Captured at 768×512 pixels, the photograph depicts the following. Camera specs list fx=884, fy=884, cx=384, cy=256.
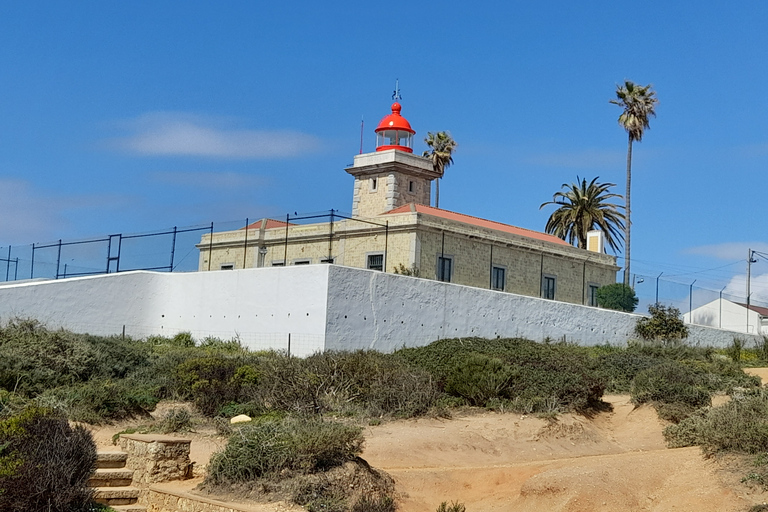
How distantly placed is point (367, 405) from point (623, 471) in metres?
6.60

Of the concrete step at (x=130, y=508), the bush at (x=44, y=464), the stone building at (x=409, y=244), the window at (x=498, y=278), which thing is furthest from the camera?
the window at (x=498, y=278)

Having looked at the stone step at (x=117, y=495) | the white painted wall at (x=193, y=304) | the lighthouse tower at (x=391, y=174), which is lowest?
the stone step at (x=117, y=495)

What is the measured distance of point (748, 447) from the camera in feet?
37.4

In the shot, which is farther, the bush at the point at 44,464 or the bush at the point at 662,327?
the bush at the point at 662,327

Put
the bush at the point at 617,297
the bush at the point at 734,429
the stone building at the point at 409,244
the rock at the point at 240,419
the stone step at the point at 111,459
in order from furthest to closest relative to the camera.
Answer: the bush at the point at 617,297 → the stone building at the point at 409,244 → the rock at the point at 240,419 → the stone step at the point at 111,459 → the bush at the point at 734,429

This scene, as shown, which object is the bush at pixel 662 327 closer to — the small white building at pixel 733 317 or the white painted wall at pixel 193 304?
the small white building at pixel 733 317

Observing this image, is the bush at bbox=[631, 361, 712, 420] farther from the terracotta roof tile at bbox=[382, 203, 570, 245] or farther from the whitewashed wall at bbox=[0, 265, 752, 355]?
the terracotta roof tile at bbox=[382, 203, 570, 245]

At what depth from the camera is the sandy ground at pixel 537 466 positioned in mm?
10914

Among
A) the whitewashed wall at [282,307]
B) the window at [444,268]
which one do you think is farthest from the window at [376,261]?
the whitewashed wall at [282,307]

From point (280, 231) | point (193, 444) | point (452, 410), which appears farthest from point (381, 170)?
point (193, 444)

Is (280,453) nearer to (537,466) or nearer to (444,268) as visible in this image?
(537,466)

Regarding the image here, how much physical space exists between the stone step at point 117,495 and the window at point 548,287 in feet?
92.7

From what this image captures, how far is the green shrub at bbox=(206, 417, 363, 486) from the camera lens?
36.7 ft

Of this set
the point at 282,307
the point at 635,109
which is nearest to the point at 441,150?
the point at 635,109
